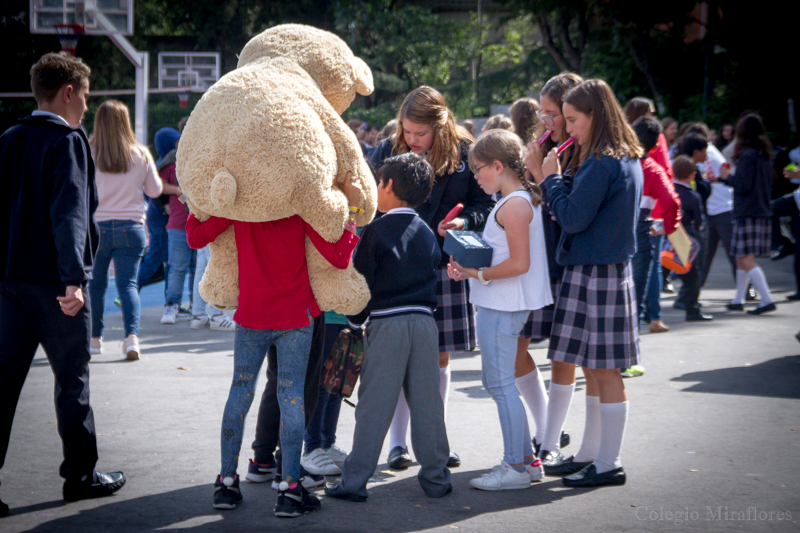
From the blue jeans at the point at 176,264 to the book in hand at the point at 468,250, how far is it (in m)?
5.19

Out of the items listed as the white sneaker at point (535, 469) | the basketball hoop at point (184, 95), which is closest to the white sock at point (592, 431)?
the white sneaker at point (535, 469)

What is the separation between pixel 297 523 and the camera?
3.53 m

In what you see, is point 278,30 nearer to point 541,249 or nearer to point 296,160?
point 296,160

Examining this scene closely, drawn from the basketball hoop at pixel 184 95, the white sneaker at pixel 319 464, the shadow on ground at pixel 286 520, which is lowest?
the shadow on ground at pixel 286 520

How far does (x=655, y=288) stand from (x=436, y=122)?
171 inches

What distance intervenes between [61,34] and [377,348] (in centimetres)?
1703

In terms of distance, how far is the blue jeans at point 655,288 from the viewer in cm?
750

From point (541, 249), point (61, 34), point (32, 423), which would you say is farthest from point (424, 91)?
point (61, 34)

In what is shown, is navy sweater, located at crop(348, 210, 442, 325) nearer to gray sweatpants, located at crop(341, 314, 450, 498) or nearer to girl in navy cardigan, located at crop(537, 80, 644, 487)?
gray sweatpants, located at crop(341, 314, 450, 498)

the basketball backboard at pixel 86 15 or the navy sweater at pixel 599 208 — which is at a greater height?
the basketball backboard at pixel 86 15

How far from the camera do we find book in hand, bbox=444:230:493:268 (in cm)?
389

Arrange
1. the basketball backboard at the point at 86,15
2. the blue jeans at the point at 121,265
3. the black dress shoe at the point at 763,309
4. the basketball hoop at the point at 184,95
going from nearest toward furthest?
the blue jeans at the point at 121,265
the black dress shoe at the point at 763,309
the basketball backboard at the point at 86,15
the basketball hoop at the point at 184,95

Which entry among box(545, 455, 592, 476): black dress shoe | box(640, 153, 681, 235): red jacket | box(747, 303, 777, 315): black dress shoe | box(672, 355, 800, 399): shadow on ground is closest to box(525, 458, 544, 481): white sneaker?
box(545, 455, 592, 476): black dress shoe

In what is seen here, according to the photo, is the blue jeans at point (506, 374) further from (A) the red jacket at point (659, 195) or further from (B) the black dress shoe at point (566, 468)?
(A) the red jacket at point (659, 195)
